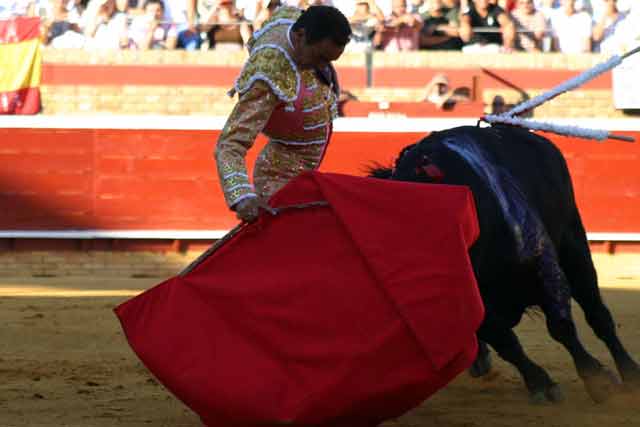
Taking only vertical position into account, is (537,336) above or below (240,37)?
below

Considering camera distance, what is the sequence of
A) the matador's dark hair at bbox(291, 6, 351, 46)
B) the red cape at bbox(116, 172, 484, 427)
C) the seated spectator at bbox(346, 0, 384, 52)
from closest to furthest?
the red cape at bbox(116, 172, 484, 427)
the matador's dark hair at bbox(291, 6, 351, 46)
the seated spectator at bbox(346, 0, 384, 52)

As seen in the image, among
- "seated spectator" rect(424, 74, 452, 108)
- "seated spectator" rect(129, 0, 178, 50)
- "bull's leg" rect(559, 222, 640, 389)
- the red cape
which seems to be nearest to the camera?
the red cape

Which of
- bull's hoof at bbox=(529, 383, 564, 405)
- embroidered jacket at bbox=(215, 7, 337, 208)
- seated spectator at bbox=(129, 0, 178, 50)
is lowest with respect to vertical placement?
bull's hoof at bbox=(529, 383, 564, 405)

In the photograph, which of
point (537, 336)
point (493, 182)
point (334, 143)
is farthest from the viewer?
point (334, 143)

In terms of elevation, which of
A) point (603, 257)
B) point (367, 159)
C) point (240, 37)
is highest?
point (240, 37)

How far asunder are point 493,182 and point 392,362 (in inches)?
31.2

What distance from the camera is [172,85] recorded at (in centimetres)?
892

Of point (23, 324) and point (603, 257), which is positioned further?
point (603, 257)

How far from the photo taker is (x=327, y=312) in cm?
271

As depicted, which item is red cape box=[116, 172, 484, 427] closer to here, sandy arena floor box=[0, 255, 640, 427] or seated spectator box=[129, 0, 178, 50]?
sandy arena floor box=[0, 255, 640, 427]

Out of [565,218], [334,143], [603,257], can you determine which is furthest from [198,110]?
[565,218]

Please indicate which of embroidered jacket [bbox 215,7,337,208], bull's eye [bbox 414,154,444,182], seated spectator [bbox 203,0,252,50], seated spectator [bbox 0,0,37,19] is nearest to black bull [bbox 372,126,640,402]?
bull's eye [bbox 414,154,444,182]

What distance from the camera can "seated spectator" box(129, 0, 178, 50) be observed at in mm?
8867

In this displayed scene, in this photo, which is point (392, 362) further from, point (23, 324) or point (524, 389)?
point (23, 324)
